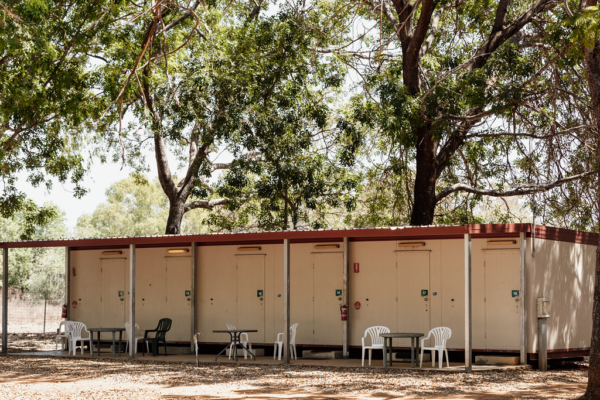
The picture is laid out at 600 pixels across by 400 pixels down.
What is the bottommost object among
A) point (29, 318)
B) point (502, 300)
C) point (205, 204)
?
point (29, 318)

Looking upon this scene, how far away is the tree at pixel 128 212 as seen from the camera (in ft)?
157

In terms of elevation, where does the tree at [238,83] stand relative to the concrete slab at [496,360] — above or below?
above

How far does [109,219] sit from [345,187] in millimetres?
35831

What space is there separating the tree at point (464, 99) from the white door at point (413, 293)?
9.41 feet

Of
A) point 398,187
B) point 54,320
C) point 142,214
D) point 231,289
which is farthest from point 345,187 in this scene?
point 142,214

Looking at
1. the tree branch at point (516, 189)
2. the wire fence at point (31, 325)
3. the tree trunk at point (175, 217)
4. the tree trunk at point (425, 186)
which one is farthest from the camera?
the tree trunk at point (175, 217)

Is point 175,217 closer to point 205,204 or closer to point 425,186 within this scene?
point 205,204

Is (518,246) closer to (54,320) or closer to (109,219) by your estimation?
(54,320)

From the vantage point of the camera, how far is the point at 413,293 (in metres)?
12.0

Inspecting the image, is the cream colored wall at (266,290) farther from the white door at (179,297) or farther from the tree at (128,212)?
the tree at (128,212)

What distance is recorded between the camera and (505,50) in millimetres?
13953

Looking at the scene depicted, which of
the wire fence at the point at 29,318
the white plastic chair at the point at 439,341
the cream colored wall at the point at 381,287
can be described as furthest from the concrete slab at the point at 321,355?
the wire fence at the point at 29,318

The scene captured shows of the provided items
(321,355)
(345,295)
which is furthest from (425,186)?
(321,355)

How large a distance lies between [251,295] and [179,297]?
5.27 ft
